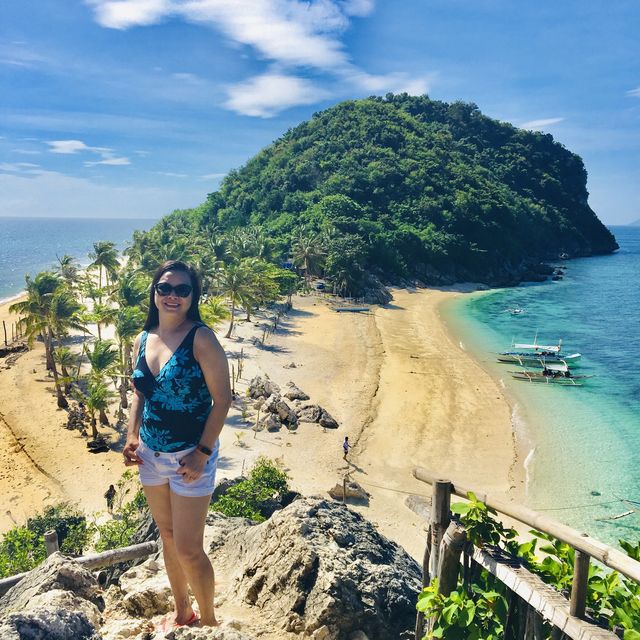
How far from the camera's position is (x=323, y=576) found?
5.23 meters

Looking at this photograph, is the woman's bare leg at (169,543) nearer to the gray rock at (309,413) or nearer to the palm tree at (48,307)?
the gray rock at (309,413)

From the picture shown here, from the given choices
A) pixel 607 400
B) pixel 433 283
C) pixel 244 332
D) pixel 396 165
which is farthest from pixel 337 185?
pixel 607 400

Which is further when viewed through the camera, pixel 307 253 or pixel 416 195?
pixel 416 195

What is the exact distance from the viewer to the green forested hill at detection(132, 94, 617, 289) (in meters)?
68.2

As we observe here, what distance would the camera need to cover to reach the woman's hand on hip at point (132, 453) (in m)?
4.05

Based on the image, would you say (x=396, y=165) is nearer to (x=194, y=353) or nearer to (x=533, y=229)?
(x=533, y=229)

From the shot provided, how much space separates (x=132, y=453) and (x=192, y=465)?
711 mm

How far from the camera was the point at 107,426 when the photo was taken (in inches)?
864

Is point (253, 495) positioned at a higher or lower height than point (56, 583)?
lower

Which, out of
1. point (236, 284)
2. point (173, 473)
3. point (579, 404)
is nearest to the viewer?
point (173, 473)

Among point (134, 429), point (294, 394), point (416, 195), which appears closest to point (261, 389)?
point (294, 394)

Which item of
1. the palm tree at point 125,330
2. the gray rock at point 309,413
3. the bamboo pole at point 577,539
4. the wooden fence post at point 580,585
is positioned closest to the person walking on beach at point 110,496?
the palm tree at point 125,330

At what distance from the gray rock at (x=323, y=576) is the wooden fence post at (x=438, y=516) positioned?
40.8 inches

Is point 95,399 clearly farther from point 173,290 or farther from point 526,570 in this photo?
point 526,570
